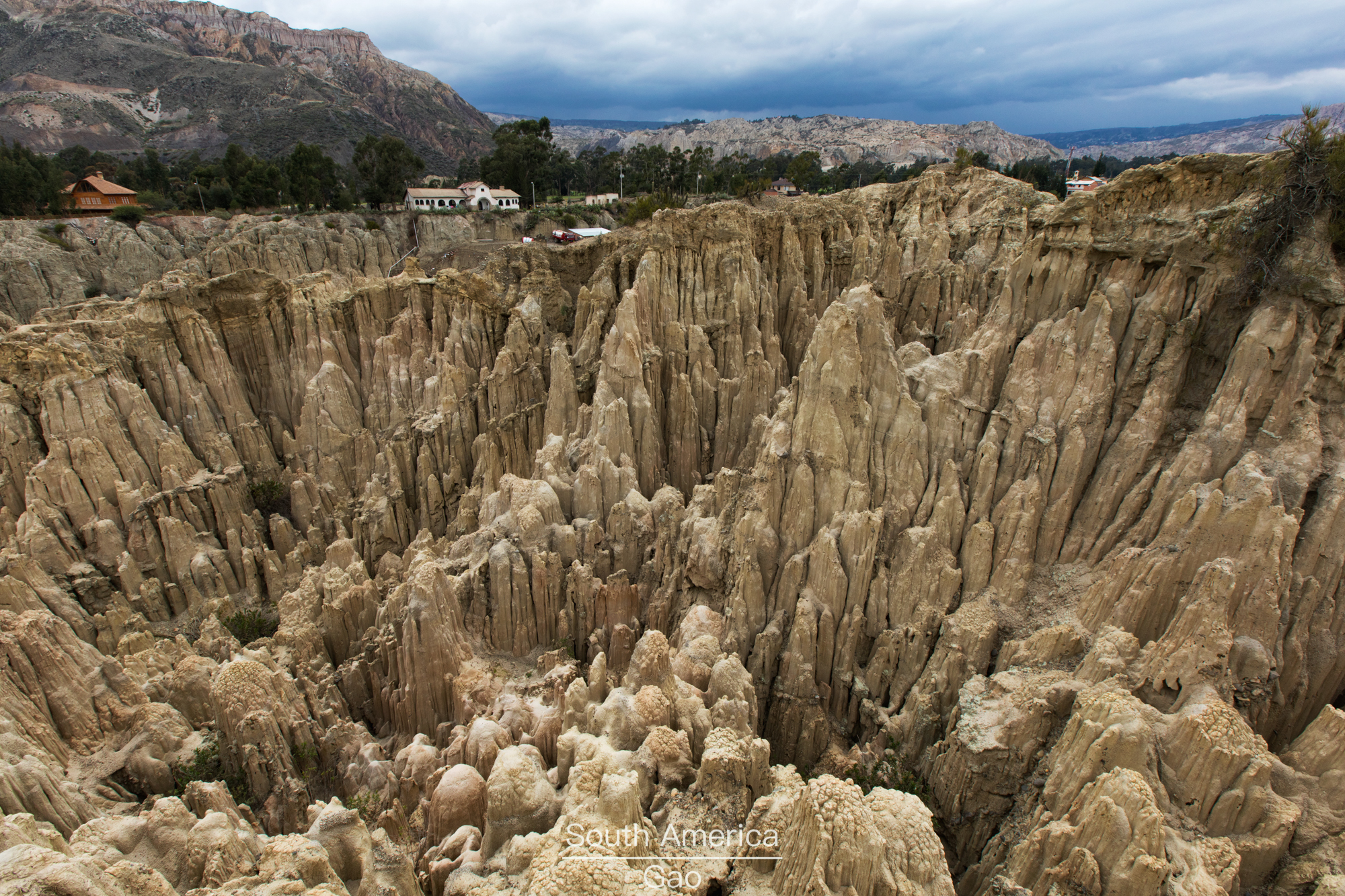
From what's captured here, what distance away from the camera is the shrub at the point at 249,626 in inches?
845

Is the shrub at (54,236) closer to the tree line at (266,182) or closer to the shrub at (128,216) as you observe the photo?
the shrub at (128,216)

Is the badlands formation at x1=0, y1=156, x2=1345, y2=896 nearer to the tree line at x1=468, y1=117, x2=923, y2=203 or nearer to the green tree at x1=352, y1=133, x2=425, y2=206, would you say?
the tree line at x1=468, y1=117, x2=923, y2=203

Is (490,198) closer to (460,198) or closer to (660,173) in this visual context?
(460,198)

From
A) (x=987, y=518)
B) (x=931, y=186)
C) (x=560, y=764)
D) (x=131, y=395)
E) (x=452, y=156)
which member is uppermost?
(x=452, y=156)

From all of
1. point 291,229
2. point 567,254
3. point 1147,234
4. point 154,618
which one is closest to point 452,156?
point 291,229

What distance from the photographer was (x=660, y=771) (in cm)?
1131

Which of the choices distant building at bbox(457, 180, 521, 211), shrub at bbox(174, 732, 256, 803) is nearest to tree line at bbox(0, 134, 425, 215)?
distant building at bbox(457, 180, 521, 211)

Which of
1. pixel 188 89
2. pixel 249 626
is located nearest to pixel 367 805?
pixel 249 626

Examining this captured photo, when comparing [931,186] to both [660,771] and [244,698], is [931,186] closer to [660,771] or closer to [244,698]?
[660,771]

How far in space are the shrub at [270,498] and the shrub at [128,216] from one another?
36.5 m

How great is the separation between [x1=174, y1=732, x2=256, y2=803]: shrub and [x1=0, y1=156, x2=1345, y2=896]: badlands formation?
124mm

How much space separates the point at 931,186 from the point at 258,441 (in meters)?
32.9

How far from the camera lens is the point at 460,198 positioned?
63.8 meters

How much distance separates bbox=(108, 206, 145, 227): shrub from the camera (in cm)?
4944
